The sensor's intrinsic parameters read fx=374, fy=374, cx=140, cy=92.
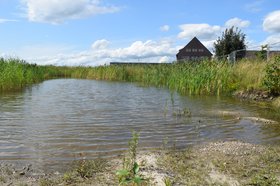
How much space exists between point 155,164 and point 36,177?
1.52 metres

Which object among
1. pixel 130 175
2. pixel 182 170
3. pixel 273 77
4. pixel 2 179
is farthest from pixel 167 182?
pixel 273 77

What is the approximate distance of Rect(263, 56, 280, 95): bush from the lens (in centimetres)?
1372

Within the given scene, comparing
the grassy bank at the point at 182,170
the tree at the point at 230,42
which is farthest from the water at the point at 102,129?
the tree at the point at 230,42

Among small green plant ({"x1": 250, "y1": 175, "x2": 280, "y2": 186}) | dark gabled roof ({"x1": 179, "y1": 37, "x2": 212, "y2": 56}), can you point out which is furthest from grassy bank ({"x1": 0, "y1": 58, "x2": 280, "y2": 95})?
dark gabled roof ({"x1": 179, "y1": 37, "x2": 212, "y2": 56})

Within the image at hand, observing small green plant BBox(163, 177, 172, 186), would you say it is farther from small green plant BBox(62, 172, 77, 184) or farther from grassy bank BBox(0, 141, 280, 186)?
small green plant BBox(62, 172, 77, 184)

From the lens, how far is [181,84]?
63.3 feet

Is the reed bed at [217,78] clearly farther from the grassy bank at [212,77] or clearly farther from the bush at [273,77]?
the bush at [273,77]

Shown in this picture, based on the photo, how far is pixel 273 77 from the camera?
1384cm

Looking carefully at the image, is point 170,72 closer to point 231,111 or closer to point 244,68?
point 244,68

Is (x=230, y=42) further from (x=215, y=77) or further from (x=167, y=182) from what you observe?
(x=167, y=182)

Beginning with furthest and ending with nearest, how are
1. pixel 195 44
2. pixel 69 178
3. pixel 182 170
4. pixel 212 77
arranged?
1. pixel 195 44
2. pixel 212 77
3. pixel 182 170
4. pixel 69 178

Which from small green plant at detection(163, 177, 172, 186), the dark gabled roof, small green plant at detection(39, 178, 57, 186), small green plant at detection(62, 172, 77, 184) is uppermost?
the dark gabled roof

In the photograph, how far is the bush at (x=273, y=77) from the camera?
45.0 feet

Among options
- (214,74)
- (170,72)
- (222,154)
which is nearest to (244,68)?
(214,74)
